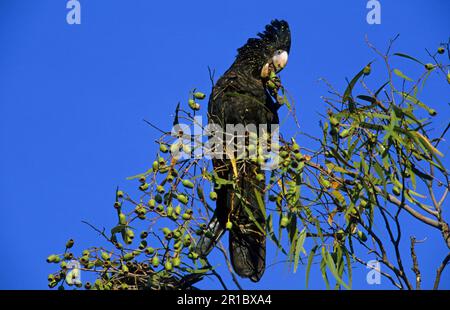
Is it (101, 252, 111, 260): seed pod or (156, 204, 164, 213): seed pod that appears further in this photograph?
(101, 252, 111, 260): seed pod

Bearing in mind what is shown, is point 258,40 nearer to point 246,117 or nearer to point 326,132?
point 246,117

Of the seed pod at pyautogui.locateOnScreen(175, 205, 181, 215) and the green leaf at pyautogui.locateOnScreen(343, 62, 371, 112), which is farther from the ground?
the green leaf at pyautogui.locateOnScreen(343, 62, 371, 112)

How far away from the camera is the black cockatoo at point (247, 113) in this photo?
4110mm

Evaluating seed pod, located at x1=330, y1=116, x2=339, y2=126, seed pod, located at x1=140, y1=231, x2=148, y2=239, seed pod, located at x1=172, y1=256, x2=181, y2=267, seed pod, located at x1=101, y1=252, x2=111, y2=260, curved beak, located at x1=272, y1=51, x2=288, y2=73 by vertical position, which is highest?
curved beak, located at x1=272, y1=51, x2=288, y2=73

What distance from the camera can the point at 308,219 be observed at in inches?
134

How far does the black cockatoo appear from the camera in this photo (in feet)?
13.5

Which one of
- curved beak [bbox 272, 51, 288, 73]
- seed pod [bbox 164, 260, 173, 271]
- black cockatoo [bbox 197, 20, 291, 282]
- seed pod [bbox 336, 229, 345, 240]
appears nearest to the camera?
seed pod [bbox 164, 260, 173, 271]

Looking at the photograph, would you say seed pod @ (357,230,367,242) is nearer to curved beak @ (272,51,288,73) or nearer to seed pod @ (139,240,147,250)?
seed pod @ (139,240,147,250)

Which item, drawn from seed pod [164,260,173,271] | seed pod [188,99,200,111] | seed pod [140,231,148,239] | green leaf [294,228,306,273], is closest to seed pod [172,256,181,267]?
seed pod [164,260,173,271]
